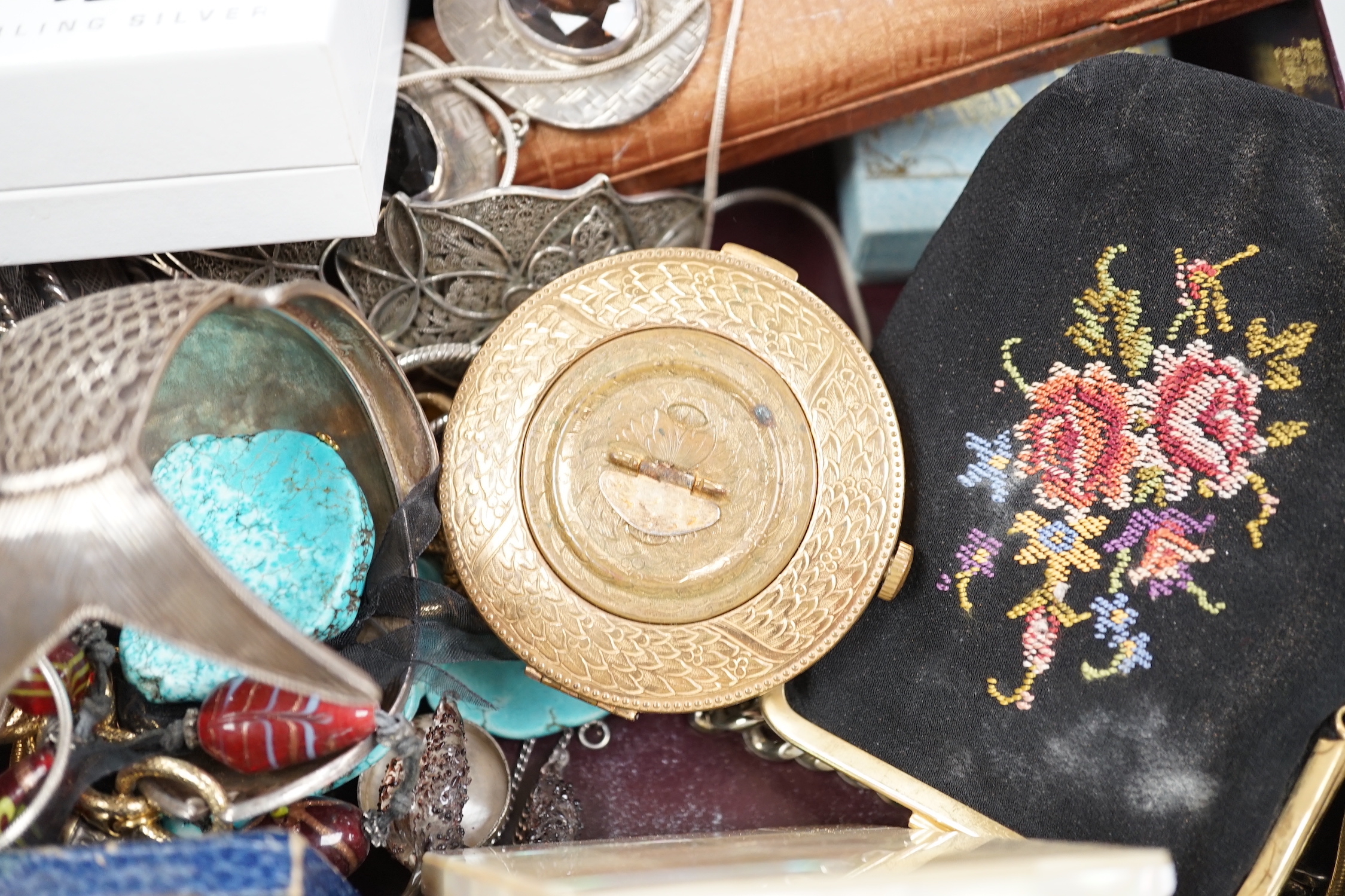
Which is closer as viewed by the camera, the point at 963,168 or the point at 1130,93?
the point at 1130,93

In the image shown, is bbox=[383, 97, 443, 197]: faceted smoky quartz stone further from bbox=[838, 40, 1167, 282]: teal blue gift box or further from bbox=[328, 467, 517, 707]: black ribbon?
bbox=[838, 40, 1167, 282]: teal blue gift box

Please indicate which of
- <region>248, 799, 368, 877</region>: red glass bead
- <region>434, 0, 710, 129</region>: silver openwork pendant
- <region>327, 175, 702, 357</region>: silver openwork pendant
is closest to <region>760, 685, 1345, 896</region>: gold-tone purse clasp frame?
<region>248, 799, 368, 877</region>: red glass bead

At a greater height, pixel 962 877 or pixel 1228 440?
pixel 1228 440

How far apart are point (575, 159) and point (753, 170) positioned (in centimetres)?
37

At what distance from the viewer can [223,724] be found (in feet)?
1.88

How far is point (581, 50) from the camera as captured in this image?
2.78ft

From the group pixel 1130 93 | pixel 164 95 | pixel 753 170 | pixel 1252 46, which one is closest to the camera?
pixel 164 95

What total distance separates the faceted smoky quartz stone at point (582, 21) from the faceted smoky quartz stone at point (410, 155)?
0.44 ft

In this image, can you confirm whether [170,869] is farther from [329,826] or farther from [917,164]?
[917,164]

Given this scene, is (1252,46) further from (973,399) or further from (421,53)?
(421,53)

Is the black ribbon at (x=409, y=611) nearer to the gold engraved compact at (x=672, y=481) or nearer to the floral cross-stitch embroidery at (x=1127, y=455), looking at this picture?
the gold engraved compact at (x=672, y=481)

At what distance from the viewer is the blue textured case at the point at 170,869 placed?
1.47 ft

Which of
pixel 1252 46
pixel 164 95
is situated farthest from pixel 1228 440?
pixel 164 95

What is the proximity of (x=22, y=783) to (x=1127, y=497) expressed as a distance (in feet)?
2.47
